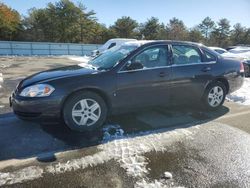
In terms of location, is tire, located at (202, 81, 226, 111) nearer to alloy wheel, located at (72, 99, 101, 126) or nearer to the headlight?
alloy wheel, located at (72, 99, 101, 126)

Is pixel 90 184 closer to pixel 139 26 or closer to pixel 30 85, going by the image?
pixel 30 85

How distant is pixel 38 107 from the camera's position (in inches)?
154

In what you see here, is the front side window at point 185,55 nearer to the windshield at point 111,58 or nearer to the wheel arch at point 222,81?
the wheel arch at point 222,81

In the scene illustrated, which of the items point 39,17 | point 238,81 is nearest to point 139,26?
point 39,17

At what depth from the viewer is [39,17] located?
38.9 meters

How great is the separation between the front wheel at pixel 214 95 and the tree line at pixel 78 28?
36.7 metres

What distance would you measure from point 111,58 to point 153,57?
78 centimetres

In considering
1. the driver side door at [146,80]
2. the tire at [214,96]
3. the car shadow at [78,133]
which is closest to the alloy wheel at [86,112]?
the car shadow at [78,133]

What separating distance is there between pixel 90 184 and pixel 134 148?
1.07 metres

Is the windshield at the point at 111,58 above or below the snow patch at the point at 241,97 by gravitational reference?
above

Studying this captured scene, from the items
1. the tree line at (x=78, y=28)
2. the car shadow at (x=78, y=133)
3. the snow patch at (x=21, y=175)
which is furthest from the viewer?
the tree line at (x=78, y=28)

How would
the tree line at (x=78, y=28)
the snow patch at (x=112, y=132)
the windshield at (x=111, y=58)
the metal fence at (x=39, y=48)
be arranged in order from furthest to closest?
the tree line at (x=78, y=28)
the metal fence at (x=39, y=48)
the windshield at (x=111, y=58)
the snow patch at (x=112, y=132)

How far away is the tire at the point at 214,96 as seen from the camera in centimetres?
553

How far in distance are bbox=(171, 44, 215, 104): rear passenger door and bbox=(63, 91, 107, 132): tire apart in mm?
1505
